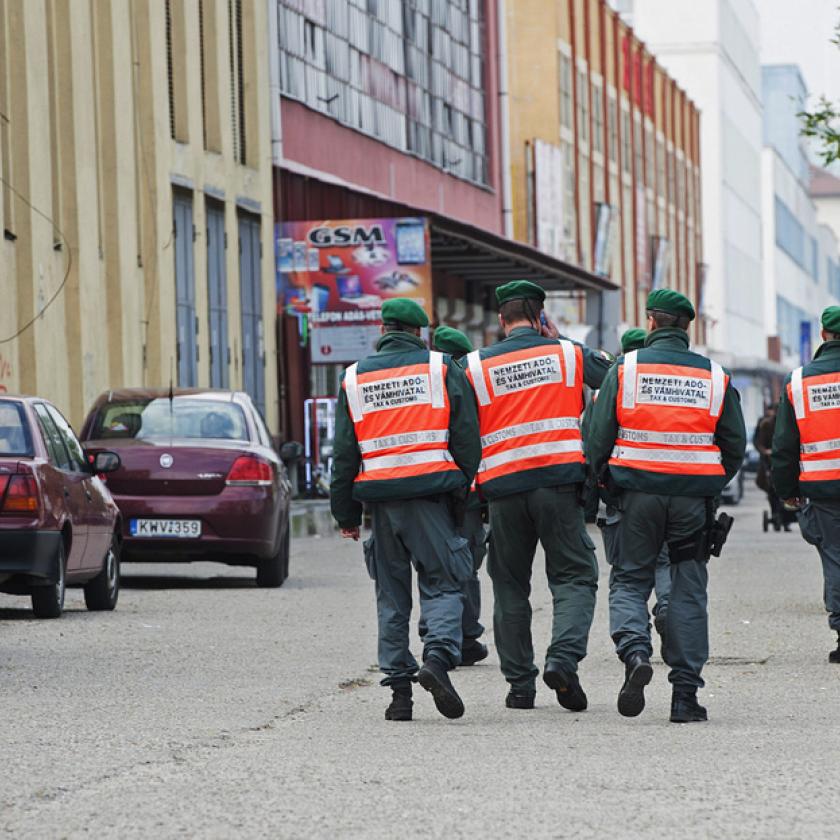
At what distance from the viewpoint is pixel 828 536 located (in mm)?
12430

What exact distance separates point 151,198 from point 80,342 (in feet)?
12.0

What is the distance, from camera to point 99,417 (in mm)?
18594

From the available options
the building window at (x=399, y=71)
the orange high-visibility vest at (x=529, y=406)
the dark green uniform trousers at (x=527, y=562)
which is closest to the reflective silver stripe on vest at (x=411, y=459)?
the orange high-visibility vest at (x=529, y=406)

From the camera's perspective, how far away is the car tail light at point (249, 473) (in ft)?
58.4

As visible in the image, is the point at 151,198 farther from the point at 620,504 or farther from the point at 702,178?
the point at 702,178

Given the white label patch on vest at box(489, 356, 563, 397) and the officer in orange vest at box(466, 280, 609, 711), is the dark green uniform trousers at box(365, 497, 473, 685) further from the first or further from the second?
the white label patch on vest at box(489, 356, 563, 397)

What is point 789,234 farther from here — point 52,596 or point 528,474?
point 528,474

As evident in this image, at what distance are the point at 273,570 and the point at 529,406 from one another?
8700mm

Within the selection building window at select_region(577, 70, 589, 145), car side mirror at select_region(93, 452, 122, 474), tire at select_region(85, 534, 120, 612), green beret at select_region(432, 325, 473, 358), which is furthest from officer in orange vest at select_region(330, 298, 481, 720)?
building window at select_region(577, 70, 589, 145)

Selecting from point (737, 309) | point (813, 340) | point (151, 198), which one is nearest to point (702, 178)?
point (737, 309)

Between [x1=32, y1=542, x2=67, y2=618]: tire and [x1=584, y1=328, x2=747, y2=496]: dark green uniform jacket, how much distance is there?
17.5 ft

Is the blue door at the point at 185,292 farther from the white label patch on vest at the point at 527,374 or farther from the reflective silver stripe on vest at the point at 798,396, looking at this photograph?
the white label patch on vest at the point at 527,374

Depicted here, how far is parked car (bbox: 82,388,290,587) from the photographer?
58.0ft

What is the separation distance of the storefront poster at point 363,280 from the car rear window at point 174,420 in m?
16.1
